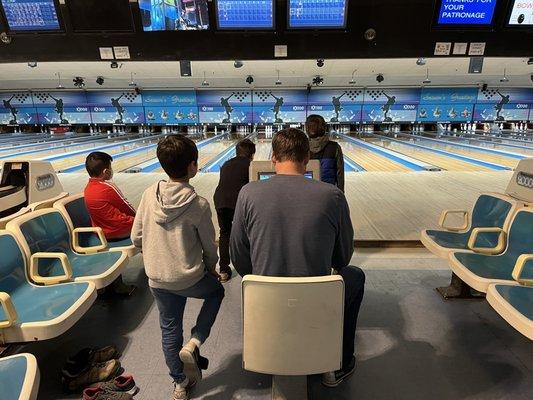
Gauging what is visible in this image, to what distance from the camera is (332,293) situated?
114 cm

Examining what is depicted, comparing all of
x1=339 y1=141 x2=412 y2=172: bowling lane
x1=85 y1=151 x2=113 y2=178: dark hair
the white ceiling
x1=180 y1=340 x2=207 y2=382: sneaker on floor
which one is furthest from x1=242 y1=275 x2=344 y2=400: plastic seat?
the white ceiling

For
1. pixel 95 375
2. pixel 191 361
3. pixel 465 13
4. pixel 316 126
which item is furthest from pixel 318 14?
pixel 95 375

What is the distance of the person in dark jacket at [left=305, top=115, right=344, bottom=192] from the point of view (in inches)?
93.1

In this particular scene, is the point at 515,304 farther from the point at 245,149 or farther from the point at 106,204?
the point at 106,204

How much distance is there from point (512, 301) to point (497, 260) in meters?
0.54

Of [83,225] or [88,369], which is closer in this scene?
[88,369]

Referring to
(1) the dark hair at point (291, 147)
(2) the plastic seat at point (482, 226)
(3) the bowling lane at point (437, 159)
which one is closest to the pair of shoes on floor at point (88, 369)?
(1) the dark hair at point (291, 147)

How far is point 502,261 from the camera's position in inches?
79.2

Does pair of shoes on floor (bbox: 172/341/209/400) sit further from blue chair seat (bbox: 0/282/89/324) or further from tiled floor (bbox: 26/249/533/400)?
blue chair seat (bbox: 0/282/89/324)

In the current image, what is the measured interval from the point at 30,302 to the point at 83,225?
85 centimetres

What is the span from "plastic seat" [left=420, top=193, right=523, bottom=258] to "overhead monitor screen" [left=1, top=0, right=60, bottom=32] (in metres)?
3.35

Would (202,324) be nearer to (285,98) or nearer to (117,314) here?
(117,314)

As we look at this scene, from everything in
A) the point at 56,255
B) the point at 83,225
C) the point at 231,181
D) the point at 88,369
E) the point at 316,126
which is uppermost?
Answer: the point at 316,126

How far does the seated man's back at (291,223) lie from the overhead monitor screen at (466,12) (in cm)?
244
